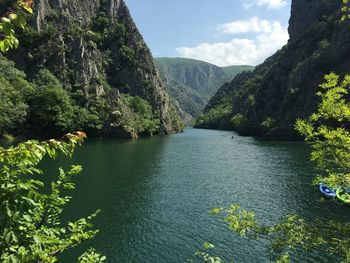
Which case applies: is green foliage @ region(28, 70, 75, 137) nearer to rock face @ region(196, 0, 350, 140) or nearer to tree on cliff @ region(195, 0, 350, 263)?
rock face @ region(196, 0, 350, 140)

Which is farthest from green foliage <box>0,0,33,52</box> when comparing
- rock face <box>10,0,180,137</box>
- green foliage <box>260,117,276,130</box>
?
green foliage <box>260,117,276,130</box>

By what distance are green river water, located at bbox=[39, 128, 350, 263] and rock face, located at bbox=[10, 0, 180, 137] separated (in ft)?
252

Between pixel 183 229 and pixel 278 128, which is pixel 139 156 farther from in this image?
pixel 278 128

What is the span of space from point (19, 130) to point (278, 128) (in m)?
98.3

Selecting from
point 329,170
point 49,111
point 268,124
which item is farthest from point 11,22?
point 268,124

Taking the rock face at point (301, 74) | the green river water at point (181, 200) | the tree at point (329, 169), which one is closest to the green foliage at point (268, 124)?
the rock face at point (301, 74)

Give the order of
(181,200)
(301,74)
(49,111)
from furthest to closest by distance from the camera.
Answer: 1. (301,74)
2. (49,111)
3. (181,200)

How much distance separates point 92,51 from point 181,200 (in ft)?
432

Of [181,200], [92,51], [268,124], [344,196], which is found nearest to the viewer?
[344,196]

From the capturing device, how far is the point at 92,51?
163250 millimetres

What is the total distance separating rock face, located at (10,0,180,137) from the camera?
14662 centimetres

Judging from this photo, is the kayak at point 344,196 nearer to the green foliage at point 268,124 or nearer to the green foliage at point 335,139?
Answer: the green foliage at point 335,139

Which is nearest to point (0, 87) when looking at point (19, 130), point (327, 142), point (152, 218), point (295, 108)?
point (19, 130)

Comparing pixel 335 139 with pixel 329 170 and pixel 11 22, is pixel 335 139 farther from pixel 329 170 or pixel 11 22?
pixel 11 22
